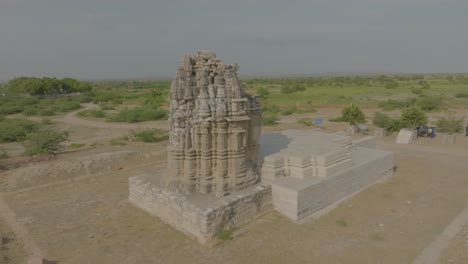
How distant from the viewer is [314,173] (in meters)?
8.52

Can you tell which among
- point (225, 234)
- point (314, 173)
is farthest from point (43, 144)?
point (314, 173)

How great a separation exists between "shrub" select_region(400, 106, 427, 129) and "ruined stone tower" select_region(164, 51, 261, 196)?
44.9 feet

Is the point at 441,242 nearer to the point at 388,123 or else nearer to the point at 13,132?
the point at 388,123

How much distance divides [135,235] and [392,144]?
14.1 meters

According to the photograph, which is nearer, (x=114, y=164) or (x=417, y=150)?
(x=114, y=164)

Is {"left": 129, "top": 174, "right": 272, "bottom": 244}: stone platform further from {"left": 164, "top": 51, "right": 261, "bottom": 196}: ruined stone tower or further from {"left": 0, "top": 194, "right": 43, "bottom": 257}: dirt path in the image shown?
{"left": 0, "top": 194, "right": 43, "bottom": 257}: dirt path

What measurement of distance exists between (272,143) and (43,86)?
53.6 m

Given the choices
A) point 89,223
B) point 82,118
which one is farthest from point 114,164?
point 82,118

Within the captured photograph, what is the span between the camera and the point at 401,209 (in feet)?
26.6

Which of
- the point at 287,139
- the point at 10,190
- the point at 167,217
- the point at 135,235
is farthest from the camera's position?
the point at 287,139

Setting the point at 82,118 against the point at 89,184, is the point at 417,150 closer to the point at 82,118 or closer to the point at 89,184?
the point at 89,184

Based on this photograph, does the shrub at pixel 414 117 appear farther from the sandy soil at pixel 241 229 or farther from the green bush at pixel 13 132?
the green bush at pixel 13 132

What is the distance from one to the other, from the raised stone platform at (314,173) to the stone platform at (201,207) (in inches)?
23.0

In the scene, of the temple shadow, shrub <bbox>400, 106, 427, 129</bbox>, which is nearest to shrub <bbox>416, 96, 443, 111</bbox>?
shrub <bbox>400, 106, 427, 129</bbox>
